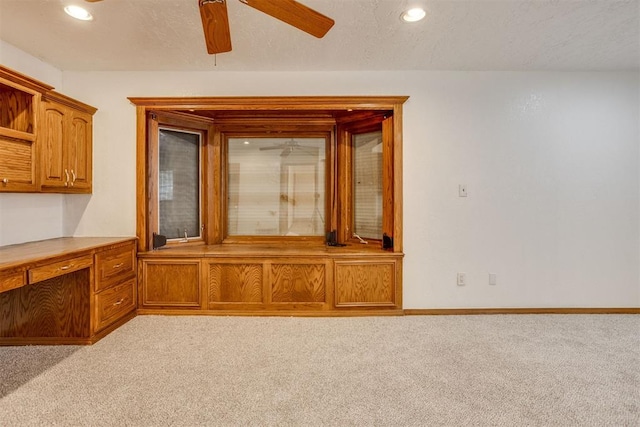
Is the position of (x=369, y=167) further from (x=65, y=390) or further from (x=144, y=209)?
(x=65, y=390)

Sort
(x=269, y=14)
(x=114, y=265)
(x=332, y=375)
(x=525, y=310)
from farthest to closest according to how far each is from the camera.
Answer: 1. (x=525, y=310)
2. (x=114, y=265)
3. (x=332, y=375)
4. (x=269, y=14)

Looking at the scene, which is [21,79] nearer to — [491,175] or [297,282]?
[297,282]

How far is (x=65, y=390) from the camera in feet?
6.45

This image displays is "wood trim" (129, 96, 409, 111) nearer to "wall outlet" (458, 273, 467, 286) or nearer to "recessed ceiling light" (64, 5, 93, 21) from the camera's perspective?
"recessed ceiling light" (64, 5, 93, 21)

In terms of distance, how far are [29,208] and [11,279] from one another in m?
1.35

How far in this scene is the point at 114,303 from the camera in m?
2.89

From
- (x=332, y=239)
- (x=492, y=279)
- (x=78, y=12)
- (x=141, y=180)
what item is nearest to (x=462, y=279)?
(x=492, y=279)

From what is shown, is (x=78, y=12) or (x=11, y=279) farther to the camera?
(x=78, y=12)

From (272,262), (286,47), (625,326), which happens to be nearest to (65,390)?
(272,262)

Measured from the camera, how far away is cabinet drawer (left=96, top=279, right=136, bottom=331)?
2.71m

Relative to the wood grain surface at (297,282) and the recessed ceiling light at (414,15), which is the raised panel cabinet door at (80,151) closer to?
the wood grain surface at (297,282)

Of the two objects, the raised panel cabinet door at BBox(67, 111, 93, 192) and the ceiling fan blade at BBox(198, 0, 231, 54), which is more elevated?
the ceiling fan blade at BBox(198, 0, 231, 54)

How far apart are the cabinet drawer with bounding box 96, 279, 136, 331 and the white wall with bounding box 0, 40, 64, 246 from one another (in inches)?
37.1

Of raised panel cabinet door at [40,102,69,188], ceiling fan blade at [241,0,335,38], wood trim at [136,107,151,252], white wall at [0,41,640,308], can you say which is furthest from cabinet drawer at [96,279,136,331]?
ceiling fan blade at [241,0,335,38]
